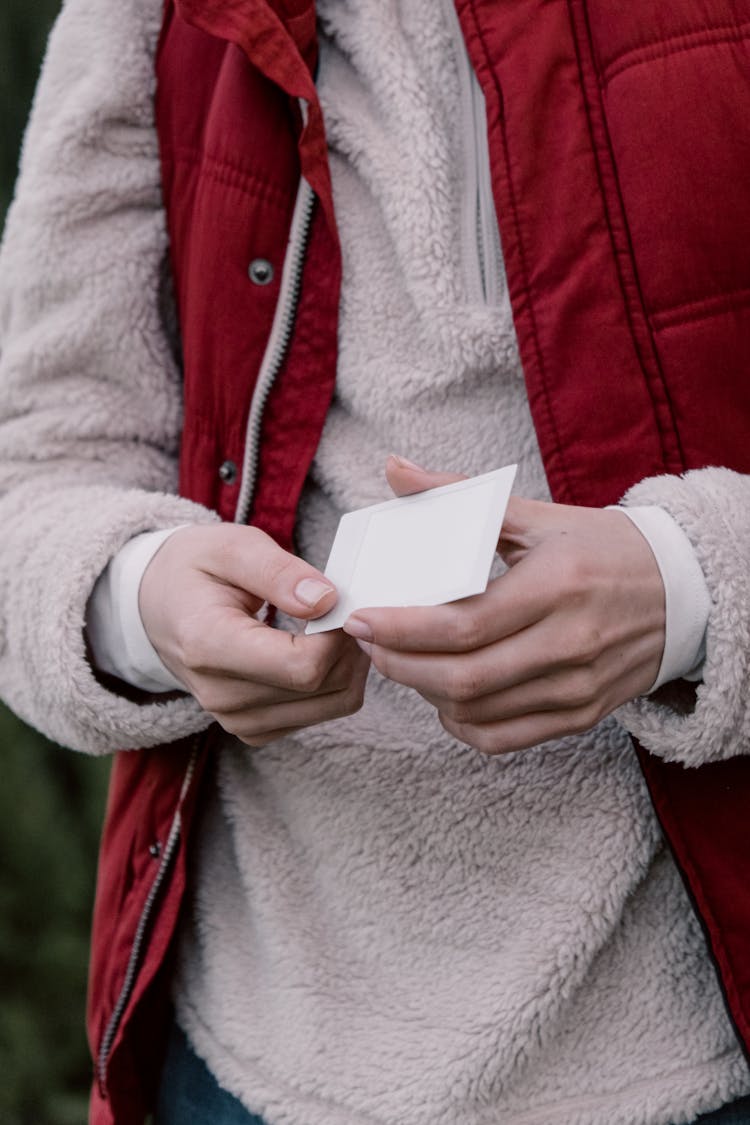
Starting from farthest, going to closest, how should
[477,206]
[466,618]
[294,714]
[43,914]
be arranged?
[43,914] < [477,206] < [294,714] < [466,618]

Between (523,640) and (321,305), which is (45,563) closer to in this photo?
(321,305)

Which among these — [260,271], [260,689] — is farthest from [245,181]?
[260,689]

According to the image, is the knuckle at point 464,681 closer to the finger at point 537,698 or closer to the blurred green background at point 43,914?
the finger at point 537,698

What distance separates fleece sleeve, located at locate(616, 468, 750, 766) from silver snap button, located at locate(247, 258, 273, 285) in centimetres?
35

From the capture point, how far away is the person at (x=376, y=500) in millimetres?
713

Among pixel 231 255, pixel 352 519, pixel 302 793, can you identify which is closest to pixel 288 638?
pixel 352 519

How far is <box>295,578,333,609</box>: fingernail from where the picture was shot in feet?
2.21

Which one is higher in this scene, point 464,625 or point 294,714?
point 464,625

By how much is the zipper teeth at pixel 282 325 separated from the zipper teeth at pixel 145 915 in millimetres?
215

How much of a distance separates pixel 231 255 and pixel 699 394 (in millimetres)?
379

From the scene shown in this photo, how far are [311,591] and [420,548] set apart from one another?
7cm

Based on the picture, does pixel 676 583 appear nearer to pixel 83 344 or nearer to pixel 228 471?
pixel 228 471

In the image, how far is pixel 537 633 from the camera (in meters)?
0.65

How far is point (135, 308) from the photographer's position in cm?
96
